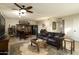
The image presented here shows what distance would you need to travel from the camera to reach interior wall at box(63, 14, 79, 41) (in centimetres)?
192

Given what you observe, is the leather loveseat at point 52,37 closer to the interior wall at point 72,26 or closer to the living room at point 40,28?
the living room at point 40,28

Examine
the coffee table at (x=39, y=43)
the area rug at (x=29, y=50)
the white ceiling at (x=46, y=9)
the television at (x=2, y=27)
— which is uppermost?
the white ceiling at (x=46, y=9)

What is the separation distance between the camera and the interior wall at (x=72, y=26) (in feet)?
6.31

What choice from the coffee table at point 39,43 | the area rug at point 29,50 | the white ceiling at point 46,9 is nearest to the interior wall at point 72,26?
the white ceiling at point 46,9

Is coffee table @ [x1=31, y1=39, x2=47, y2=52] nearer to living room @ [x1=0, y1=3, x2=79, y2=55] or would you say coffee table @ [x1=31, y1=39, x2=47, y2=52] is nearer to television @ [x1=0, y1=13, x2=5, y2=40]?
living room @ [x1=0, y1=3, x2=79, y2=55]

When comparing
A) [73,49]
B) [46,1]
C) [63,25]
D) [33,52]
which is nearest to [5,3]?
[46,1]

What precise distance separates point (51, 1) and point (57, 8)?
0.59 ft

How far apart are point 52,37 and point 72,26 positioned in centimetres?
46

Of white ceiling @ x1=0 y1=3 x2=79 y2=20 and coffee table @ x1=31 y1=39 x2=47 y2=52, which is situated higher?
white ceiling @ x1=0 y1=3 x2=79 y2=20

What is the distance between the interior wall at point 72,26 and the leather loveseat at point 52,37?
161 millimetres

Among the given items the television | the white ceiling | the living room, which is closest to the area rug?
the living room

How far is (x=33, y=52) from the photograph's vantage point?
1.93 m

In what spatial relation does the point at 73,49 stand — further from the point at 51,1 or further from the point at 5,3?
the point at 5,3

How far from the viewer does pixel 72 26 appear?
1.95m
